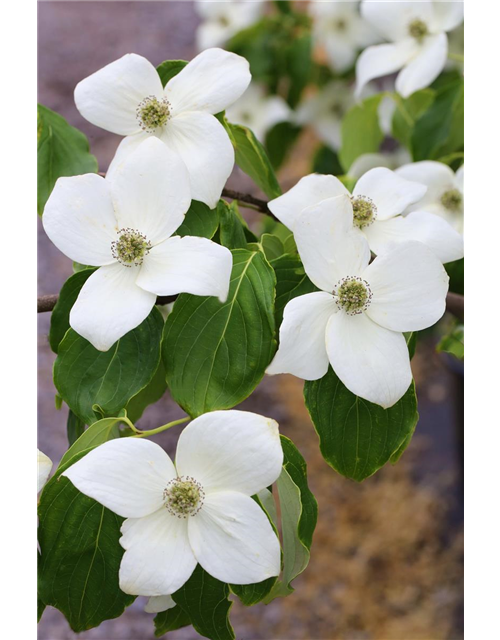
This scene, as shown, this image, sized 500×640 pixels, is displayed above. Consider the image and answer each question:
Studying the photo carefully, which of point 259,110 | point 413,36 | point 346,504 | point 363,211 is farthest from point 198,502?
point 346,504

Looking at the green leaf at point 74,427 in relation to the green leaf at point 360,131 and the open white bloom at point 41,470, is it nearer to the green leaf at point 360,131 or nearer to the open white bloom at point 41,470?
the open white bloom at point 41,470

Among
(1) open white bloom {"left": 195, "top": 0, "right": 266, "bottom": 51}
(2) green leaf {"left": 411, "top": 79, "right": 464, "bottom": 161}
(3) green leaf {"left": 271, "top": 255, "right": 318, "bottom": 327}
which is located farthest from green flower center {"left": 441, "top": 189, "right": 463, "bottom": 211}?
(1) open white bloom {"left": 195, "top": 0, "right": 266, "bottom": 51}

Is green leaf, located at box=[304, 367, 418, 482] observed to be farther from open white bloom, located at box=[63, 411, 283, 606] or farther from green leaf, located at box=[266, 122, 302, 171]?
green leaf, located at box=[266, 122, 302, 171]

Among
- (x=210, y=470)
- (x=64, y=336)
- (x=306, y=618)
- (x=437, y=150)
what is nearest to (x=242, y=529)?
(x=210, y=470)

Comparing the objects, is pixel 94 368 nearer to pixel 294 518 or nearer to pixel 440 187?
pixel 294 518
